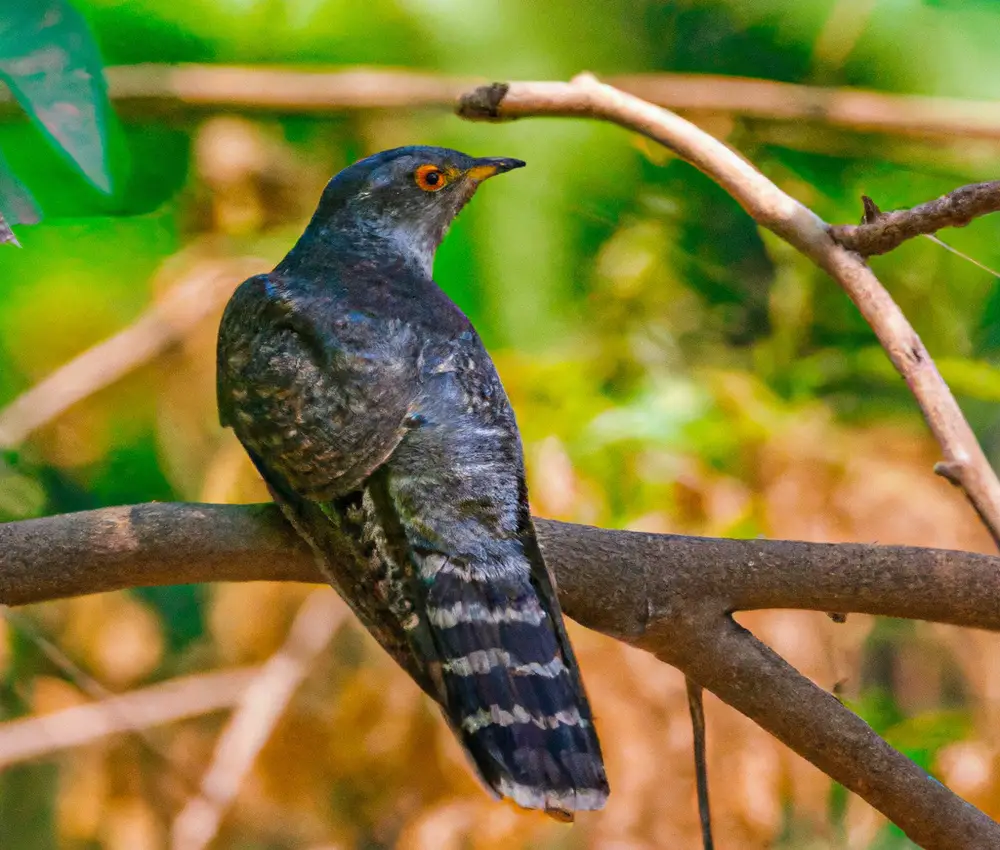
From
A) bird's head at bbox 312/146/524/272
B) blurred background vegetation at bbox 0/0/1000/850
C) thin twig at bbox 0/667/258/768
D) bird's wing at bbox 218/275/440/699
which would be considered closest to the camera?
bird's wing at bbox 218/275/440/699

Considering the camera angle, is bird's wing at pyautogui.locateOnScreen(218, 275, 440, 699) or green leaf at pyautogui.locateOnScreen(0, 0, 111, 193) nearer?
green leaf at pyautogui.locateOnScreen(0, 0, 111, 193)

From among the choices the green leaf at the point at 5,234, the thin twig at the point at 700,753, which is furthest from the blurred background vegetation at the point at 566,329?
the green leaf at the point at 5,234

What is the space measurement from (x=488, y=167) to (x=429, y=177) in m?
0.12

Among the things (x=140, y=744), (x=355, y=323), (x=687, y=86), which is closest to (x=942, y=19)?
(x=687, y=86)

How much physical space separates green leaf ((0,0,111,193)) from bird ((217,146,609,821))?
50cm

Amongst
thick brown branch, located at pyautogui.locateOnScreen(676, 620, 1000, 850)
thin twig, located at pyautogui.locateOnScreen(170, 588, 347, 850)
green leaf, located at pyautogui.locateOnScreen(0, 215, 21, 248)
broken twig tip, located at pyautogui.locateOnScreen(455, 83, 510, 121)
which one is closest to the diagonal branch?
broken twig tip, located at pyautogui.locateOnScreen(455, 83, 510, 121)

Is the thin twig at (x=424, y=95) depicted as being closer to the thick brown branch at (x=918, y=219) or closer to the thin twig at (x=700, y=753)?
the thick brown branch at (x=918, y=219)

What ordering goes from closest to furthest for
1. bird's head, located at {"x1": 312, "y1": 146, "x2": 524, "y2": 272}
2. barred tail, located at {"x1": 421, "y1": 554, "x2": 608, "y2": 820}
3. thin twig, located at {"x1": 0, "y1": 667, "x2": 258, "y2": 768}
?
barred tail, located at {"x1": 421, "y1": 554, "x2": 608, "y2": 820}
bird's head, located at {"x1": 312, "y1": 146, "x2": 524, "y2": 272}
thin twig, located at {"x1": 0, "y1": 667, "x2": 258, "y2": 768}

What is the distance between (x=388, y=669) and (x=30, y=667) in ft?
3.86

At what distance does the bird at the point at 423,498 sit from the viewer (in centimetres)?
141

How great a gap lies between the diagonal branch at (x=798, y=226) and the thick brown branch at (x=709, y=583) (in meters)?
0.26

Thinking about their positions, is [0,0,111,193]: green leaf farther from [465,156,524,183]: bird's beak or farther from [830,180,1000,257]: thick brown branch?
[830,180,1000,257]: thick brown branch

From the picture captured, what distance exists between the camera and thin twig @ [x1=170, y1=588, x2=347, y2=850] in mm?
3080

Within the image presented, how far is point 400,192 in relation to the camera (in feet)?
6.91
